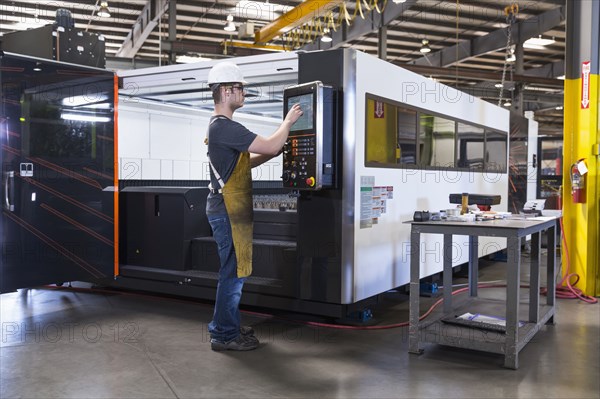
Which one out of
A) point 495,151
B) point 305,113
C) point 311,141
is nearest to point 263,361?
point 311,141

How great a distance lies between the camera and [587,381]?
2.89 m

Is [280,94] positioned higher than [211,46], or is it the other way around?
[211,46]

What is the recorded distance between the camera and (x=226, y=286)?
3350 mm

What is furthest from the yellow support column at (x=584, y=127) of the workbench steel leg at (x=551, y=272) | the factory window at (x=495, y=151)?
the workbench steel leg at (x=551, y=272)

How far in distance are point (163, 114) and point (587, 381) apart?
181 inches

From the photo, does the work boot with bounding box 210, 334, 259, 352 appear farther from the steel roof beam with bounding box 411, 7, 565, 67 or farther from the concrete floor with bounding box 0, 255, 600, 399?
the steel roof beam with bounding box 411, 7, 565, 67

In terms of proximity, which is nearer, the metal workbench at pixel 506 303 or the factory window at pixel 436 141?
the metal workbench at pixel 506 303

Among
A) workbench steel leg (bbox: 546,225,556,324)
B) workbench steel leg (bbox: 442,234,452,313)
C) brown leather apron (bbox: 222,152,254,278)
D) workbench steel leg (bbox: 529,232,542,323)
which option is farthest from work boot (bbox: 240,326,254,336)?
workbench steel leg (bbox: 546,225,556,324)

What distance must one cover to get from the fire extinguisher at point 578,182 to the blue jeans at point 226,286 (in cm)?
345

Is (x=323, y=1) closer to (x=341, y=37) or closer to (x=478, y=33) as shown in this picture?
(x=341, y=37)

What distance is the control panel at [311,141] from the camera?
3.49 m

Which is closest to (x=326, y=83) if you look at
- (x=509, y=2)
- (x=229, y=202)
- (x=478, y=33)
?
(x=229, y=202)

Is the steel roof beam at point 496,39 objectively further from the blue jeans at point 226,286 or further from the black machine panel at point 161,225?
the blue jeans at point 226,286

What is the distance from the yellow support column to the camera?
5070 millimetres
